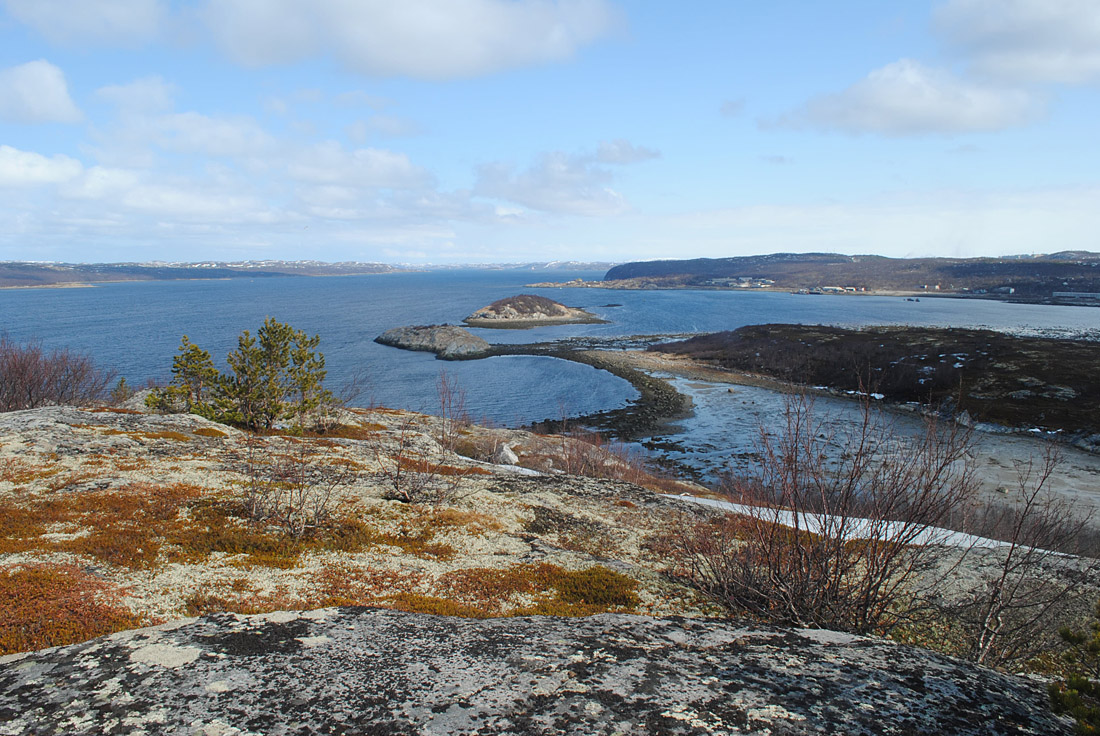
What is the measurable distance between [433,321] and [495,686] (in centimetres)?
13232

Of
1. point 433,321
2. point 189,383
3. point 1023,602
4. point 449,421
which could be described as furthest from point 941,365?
point 433,321

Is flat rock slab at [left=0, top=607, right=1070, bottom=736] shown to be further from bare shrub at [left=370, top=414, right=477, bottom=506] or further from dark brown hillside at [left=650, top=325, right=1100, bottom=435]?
dark brown hillside at [left=650, top=325, right=1100, bottom=435]

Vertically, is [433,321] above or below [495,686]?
below

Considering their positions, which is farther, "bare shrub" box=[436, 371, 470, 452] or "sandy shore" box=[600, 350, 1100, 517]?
"sandy shore" box=[600, 350, 1100, 517]

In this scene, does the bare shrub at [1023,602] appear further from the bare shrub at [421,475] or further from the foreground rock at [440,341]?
the foreground rock at [440,341]

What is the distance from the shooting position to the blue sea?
6219 cm

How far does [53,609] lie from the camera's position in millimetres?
6887

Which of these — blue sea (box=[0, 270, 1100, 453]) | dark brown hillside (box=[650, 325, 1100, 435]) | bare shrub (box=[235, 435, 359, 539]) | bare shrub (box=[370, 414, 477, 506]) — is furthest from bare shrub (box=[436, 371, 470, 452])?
dark brown hillside (box=[650, 325, 1100, 435])

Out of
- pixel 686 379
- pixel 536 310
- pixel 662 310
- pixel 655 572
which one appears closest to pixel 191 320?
pixel 536 310

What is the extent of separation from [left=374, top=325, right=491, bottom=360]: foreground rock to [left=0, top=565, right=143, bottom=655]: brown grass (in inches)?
3031

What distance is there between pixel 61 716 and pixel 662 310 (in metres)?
171

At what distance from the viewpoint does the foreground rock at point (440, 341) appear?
285 feet

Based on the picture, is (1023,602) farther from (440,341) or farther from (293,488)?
(440,341)

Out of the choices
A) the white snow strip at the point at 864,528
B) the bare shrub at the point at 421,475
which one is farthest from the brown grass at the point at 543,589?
the bare shrub at the point at 421,475
